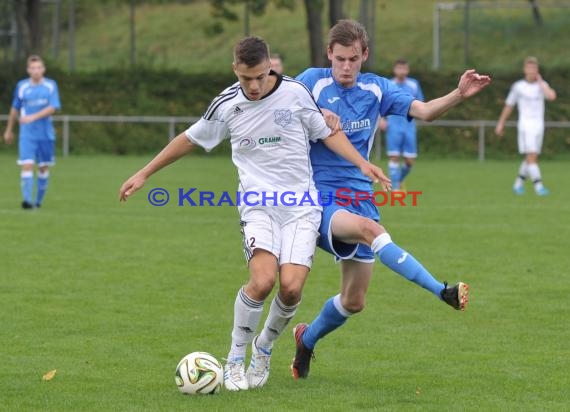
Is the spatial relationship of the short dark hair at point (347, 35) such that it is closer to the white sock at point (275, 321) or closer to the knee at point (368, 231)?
the knee at point (368, 231)

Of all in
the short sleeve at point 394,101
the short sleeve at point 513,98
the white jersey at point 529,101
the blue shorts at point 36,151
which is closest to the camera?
the short sleeve at point 394,101

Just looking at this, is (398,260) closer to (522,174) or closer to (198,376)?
(198,376)

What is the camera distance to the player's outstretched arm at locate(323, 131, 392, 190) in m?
6.19

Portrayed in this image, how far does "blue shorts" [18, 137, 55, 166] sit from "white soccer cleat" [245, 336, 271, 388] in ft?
36.1

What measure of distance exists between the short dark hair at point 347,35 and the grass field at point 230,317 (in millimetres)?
1859

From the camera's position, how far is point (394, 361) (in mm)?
7062

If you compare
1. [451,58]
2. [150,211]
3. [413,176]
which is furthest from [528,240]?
[451,58]

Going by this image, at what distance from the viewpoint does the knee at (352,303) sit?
663 centimetres

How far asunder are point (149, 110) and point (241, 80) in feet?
88.9

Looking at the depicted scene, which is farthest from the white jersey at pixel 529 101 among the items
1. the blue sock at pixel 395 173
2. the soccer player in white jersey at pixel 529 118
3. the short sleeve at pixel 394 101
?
the short sleeve at pixel 394 101

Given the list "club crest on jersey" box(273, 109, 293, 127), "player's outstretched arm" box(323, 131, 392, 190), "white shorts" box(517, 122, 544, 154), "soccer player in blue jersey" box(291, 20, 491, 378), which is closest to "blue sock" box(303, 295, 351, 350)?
"soccer player in blue jersey" box(291, 20, 491, 378)

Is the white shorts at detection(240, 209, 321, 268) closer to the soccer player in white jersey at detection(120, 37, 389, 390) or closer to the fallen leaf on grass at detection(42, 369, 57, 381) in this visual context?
the soccer player in white jersey at detection(120, 37, 389, 390)

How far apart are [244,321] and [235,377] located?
0.32m

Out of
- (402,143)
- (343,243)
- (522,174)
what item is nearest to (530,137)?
(522,174)
